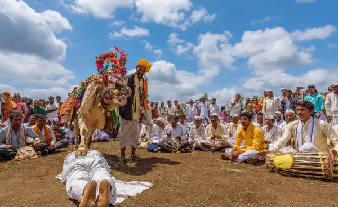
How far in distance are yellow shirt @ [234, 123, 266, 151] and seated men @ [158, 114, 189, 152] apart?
7.04ft

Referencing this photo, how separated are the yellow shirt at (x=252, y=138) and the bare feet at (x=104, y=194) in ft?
15.3

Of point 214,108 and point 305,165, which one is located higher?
point 214,108

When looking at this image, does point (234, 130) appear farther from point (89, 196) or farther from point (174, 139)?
point (89, 196)

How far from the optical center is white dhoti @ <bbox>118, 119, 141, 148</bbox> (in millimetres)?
7094

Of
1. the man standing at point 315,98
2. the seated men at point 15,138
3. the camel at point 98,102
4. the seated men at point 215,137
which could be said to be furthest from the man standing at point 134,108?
the man standing at point 315,98

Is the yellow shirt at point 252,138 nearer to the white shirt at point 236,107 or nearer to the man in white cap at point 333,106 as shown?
the man in white cap at point 333,106

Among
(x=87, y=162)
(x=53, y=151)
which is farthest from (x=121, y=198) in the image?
(x=53, y=151)

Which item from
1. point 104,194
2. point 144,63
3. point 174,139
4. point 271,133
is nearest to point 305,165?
point 271,133

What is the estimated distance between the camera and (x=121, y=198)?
4.36 m

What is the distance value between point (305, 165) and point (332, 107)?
5.54 m

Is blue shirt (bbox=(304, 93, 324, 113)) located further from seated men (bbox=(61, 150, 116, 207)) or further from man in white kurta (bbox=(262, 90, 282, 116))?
seated men (bbox=(61, 150, 116, 207))

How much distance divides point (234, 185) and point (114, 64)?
155 inches

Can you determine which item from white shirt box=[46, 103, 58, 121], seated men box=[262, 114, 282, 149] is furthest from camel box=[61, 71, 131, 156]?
white shirt box=[46, 103, 58, 121]

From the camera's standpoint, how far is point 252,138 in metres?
7.44
